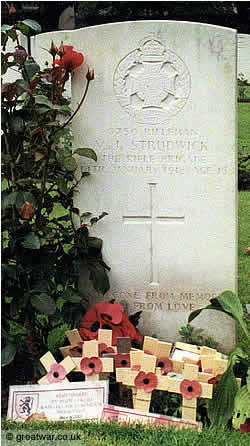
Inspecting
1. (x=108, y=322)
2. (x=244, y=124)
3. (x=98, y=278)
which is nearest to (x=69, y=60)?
(x=98, y=278)

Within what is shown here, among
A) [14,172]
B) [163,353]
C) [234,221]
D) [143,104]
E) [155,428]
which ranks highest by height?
[143,104]

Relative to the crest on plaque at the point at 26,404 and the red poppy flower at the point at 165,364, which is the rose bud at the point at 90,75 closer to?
the red poppy flower at the point at 165,364

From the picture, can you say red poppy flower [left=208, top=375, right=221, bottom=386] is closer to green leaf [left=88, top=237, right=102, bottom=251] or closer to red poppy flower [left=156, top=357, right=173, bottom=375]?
red poppy flower [left=156, top=357, right=173, bottom=375]

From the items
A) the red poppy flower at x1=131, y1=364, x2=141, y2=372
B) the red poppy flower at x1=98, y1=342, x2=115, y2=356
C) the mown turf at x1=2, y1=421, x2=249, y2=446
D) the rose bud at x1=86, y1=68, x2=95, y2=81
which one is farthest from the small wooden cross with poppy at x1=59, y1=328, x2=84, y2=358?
the rose bud at x1=86, y1=68, x2=95, y2=81

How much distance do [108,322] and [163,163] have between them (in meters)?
0.88

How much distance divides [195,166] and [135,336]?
94 centimetres

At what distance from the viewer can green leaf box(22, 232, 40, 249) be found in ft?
10.2

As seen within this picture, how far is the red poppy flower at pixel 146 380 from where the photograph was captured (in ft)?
10.2

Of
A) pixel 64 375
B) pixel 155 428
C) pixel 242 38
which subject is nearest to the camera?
pixel 155 428

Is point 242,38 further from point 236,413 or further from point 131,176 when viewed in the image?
point 236,413

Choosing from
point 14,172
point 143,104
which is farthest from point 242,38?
point 14,172

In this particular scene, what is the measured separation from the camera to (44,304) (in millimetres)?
3162

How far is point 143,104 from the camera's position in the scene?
11.5 feet

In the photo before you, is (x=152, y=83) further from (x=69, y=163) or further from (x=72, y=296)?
(x=72, y=296)
